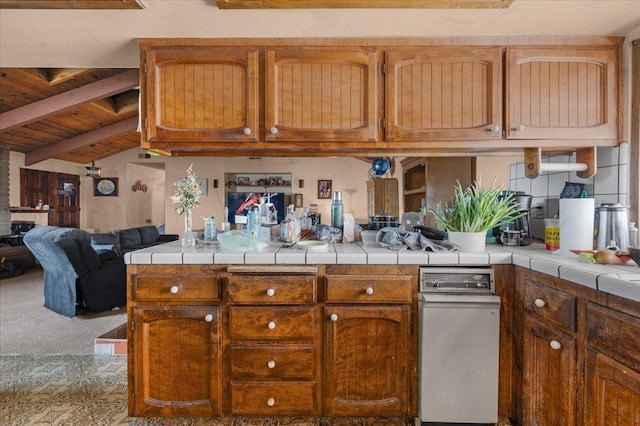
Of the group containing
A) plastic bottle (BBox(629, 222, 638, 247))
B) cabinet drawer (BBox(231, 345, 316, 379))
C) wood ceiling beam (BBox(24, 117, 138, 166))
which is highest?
wood ceiling beam (BBox(24, 117, 138, 166))

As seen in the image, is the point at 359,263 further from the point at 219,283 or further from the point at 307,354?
the point at 219,283

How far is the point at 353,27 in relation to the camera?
1.77 meters

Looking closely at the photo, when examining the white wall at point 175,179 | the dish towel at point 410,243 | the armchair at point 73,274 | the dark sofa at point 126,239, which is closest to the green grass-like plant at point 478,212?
the dish towel at point 410,243

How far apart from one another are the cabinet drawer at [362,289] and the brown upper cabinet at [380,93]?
741 mm

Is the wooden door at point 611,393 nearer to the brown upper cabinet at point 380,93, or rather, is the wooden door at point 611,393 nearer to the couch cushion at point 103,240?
the brown upper cabinet at point 380,93

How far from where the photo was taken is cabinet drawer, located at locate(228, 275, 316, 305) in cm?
162

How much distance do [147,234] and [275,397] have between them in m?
5.39

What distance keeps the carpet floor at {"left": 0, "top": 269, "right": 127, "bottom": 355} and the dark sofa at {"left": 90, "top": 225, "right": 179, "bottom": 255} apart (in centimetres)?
89

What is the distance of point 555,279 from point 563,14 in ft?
4.06

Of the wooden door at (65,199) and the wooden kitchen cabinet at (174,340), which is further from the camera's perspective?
the wooden door at (65,199)

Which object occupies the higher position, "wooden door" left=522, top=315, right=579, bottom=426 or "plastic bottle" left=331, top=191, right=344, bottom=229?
"plastic bottle" left=331, top=191, right=344, bottom=229

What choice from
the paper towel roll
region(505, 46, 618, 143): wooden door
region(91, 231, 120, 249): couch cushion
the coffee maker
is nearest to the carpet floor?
region(91, 231, 120, 249): couch cushion

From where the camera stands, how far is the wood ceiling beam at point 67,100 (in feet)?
15.5

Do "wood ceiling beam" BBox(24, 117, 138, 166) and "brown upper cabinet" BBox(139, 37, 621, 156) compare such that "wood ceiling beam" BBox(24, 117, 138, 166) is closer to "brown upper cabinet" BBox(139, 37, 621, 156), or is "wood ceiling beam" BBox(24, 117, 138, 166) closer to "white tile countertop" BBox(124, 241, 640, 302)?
"brown upper cabinet" BBox(139, 37, 621, 156)
